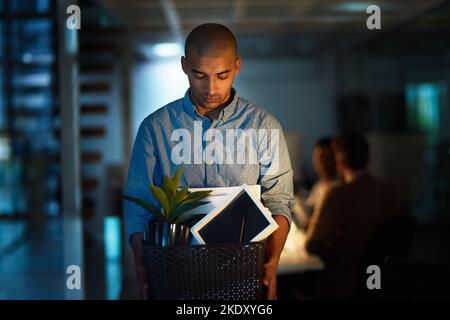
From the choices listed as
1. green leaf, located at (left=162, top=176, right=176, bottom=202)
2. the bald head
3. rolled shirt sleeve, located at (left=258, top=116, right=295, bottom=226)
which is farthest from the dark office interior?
green leaf, located at (left=162, top=176, right=176, bottom=202)

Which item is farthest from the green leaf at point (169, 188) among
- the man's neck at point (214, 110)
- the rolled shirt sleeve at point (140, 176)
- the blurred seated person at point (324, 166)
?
the blurred seated person at point (324, 166)

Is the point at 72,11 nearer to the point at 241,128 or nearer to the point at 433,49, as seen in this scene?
the point at 241,128

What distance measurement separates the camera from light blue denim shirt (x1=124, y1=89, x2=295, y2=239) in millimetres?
2443

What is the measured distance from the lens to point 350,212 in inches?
163

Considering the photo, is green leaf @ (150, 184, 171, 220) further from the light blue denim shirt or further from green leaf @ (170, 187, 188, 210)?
the light blue denim shirt

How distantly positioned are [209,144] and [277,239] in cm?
39

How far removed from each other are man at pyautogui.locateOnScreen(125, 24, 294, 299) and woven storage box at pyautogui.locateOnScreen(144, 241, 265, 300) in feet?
0.39

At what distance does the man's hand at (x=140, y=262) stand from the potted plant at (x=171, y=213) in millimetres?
110

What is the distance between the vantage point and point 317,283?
148 inches

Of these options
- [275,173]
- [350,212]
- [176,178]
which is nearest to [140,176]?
[176,178]

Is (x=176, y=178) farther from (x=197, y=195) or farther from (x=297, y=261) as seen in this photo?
(x=297, y=261)

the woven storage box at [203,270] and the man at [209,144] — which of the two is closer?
the woven storage box at [203,270]

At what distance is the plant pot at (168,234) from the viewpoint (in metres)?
2.21

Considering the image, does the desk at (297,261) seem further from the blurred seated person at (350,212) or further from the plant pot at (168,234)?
the plant pot at (168,234)
